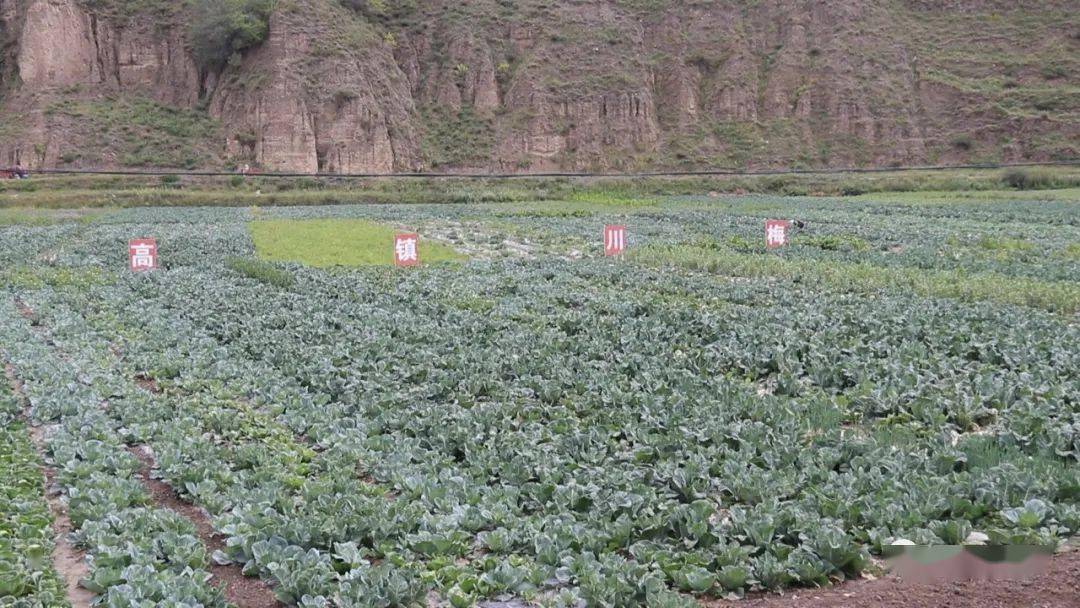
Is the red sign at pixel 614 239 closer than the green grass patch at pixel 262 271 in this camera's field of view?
No

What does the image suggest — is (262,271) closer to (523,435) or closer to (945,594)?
(523,435)

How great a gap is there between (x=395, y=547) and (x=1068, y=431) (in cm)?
625

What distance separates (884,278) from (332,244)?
1807cm

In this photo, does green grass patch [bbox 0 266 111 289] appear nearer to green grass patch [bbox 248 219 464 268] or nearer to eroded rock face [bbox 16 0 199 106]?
green grass patch [bbox 248 219 464 268]

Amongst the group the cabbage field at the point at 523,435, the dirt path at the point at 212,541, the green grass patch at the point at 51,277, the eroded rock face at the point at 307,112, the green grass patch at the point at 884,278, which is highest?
the eroded rock face at the point at 307,112

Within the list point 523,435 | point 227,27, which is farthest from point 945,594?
point 227,27

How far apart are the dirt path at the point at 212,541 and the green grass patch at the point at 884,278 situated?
14.3 meters

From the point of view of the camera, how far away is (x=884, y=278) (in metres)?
19.6

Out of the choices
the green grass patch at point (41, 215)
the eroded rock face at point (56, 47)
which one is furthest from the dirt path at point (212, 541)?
the eroded rock face at point (56, 47)

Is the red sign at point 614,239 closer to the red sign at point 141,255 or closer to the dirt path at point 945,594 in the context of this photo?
the red sign at point 141,255

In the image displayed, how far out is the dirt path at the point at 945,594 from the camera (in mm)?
5531

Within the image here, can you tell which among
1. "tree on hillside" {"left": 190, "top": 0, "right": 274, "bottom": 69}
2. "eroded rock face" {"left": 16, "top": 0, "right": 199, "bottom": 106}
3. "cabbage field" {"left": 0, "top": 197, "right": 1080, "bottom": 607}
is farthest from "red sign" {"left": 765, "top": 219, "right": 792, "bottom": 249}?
"eroded rock face" {"left": 16, "top": 0, "right": 199, "bottom": 106}

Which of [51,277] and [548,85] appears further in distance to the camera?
[548,85]

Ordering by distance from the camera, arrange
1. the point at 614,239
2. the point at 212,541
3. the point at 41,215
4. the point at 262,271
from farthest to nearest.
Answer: the point at 41,215 < the point at 614,239 < the point at 262,271 < the point at 212,541
